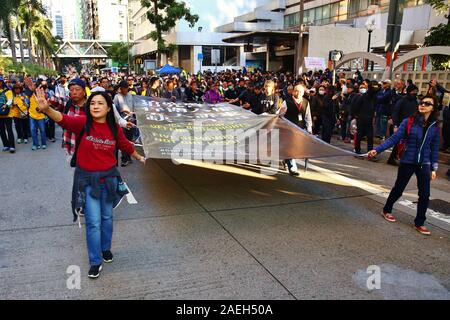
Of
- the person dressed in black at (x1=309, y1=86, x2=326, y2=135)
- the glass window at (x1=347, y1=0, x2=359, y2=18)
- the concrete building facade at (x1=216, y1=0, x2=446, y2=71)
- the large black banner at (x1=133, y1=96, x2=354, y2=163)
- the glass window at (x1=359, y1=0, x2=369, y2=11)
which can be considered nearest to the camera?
the large black banner at (x1=133, y1=96, x2=354, y2=163)

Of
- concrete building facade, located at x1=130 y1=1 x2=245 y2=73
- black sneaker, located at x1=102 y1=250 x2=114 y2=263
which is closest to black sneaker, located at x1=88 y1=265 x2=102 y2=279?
black sneaker, located at x1=102 y1=250 x2=114 y2=263

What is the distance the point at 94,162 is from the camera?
12.6 feet

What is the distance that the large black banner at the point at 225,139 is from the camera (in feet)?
18.8

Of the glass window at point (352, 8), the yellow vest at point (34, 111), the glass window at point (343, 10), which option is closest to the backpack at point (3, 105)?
the yellow vest at point (34, 111)

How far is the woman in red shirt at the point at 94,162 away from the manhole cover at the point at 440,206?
4.83m

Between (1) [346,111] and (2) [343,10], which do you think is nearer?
(1) [346,111]

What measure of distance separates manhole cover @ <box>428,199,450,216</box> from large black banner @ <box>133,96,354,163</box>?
1.60 metres

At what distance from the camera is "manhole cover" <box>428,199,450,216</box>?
5.99 m

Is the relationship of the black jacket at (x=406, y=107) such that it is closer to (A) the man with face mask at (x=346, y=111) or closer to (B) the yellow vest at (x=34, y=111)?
(A) the man with face mask at (x=346, y=111)

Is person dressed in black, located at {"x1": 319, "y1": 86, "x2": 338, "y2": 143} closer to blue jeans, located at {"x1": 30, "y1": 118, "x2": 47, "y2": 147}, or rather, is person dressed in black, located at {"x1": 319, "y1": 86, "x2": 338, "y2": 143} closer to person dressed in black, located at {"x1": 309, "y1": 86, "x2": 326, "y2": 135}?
person dressed in black, located at {"x1": 309, "y1": 86, "x2": 326, "y2": 135}

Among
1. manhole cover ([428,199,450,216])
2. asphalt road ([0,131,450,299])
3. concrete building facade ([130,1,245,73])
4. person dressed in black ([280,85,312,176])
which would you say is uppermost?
concrete building facade ([130,1,245,73])

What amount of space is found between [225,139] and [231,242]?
1896 mm

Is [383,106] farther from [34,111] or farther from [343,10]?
[343,10]

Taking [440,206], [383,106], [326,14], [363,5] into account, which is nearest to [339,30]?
[363,5]
